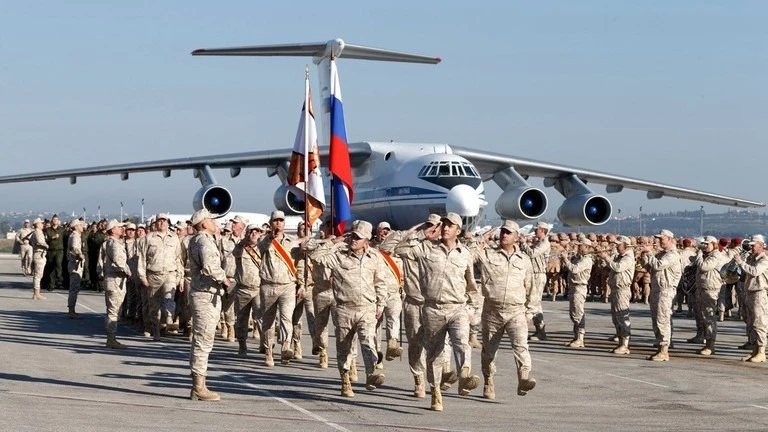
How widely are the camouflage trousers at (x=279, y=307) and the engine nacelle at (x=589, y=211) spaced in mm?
19005

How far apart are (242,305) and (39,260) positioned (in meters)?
12.2

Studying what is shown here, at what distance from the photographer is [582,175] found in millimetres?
33875

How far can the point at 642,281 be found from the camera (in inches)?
1136

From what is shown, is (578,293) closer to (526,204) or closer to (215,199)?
(526,204)

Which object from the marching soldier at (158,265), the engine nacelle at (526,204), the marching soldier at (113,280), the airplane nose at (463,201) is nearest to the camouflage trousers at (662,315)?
the marching soldier at (158,265)

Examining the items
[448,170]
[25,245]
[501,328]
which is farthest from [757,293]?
[25,245]

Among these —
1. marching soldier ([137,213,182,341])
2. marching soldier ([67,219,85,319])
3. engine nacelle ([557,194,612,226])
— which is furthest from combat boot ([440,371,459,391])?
engine nacelle ([557,194,612,226])

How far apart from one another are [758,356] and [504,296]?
609 cm

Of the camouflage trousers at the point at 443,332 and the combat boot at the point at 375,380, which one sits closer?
the camouflage trousers at the point at 443,332

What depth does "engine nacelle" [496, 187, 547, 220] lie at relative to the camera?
30250mm

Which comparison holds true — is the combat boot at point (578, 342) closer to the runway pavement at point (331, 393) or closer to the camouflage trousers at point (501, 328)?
the runway pavement at point (331, 393)

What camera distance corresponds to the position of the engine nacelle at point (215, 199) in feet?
101

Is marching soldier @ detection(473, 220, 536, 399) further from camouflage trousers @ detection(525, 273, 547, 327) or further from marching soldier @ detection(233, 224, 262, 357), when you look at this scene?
marching soldier @ detection(233, 224, 262, 357)

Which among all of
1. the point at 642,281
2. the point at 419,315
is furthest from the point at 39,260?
the point at 419,315
